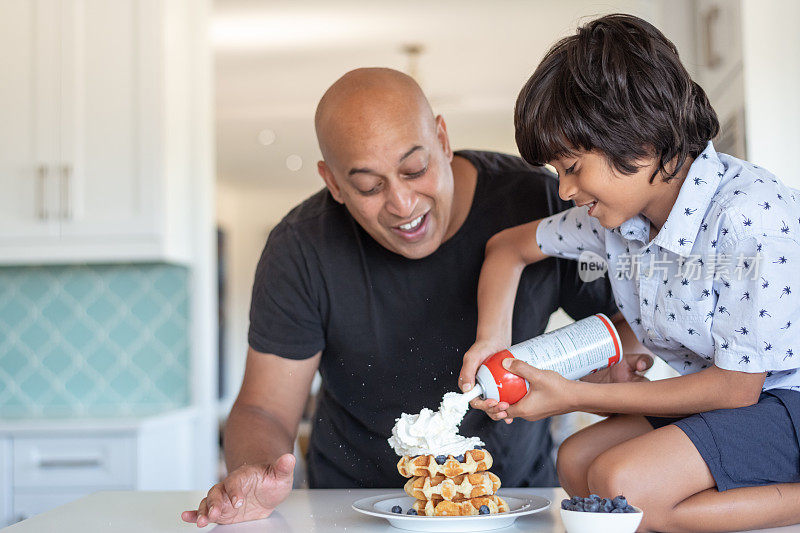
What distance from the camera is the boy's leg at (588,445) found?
3.89 feet

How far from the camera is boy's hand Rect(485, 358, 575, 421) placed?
1.06 meters

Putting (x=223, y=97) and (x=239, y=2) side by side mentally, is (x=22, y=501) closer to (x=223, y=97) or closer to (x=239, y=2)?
(x=239, y=2)

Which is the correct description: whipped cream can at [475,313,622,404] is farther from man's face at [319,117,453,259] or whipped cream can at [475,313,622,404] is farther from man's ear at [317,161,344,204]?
man's ear at [317,161,344,204]

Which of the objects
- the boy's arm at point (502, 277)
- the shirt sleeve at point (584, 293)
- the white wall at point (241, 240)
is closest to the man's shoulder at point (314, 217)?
the boy's arm at point (502, 277)

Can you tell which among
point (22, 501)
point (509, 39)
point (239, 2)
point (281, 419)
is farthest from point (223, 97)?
point (281, 419)

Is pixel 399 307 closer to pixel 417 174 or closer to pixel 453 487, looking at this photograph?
pixel 417 174

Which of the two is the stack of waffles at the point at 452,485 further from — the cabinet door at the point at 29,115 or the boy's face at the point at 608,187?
the cabinet door at the point at 29,115

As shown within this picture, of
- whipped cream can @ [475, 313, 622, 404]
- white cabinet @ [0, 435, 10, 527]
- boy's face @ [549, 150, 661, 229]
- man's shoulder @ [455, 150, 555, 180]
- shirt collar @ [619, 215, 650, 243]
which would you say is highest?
man's shoulder @ [455, 150, 555, 180]

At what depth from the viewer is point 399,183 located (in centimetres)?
152

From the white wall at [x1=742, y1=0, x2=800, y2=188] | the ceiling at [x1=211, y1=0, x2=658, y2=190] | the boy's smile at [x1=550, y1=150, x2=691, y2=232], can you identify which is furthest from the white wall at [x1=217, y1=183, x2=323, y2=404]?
the boy's smile at [x1=550, y1=150, x2=691, y2=232]

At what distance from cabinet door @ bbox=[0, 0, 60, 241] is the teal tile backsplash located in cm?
35

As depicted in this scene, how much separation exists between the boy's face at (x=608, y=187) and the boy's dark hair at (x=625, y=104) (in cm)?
1

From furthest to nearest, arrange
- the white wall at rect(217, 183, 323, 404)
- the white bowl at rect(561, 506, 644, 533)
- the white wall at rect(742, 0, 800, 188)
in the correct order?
the white wall at rect(217, 183, 323, 404), the white wall at rect(742, 0, 800, 188), the white bowl at rect(561, 506, 644, 533)

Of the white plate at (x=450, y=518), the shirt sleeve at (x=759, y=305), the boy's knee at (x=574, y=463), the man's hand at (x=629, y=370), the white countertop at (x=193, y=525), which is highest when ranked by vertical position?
the shirt sleeve at (x=759, y=305)
